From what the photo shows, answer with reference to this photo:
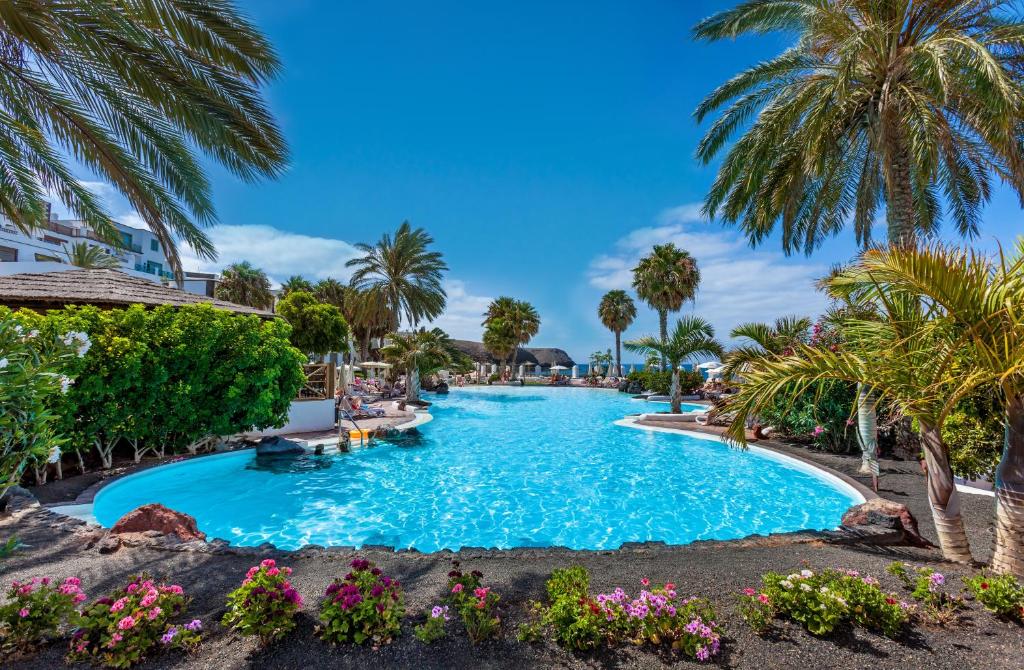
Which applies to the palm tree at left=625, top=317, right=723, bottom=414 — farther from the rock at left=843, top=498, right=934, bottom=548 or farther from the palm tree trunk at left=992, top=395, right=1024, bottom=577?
the palm tree trunk at left=992, top=395, right=1024, bottom=577

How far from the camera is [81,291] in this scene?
11.5 meters

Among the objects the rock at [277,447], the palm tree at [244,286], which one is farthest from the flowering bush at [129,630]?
the palm tree at [244,286]

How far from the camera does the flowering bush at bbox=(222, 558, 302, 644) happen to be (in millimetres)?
3062

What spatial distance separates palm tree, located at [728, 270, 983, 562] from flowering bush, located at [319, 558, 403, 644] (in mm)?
3846

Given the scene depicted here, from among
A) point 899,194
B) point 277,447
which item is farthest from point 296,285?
point 899,194

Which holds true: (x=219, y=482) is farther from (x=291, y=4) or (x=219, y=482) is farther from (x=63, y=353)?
(x=291, y=4)

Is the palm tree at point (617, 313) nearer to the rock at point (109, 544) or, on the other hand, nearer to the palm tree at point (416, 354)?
the palm tree at point (416, 354)

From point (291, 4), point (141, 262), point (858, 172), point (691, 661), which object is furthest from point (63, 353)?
point (141, 262)

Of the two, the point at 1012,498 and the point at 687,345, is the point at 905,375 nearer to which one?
the point at 1012,498

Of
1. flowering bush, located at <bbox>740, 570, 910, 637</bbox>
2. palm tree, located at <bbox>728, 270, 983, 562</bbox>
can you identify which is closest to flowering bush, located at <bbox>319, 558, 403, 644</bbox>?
flowering bush, located at <bbox>740, 570, 910, 637</bbox>

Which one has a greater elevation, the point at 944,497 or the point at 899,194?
the point at 899,194

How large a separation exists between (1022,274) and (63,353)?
8591 mm

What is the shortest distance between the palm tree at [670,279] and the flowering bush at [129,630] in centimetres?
2753

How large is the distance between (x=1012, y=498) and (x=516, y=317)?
140 ft
